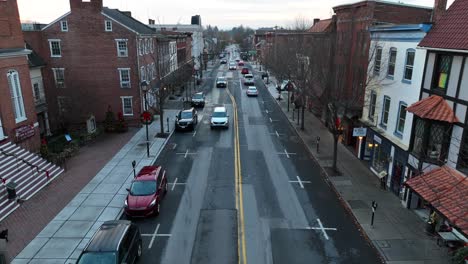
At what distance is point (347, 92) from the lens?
80.4 feet

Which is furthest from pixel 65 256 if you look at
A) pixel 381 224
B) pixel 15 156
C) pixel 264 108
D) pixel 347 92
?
pixel 264 108

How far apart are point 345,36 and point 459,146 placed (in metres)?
13.1

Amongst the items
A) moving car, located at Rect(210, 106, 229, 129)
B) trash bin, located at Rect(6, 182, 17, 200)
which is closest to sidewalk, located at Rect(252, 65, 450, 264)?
moving car, located at Rect(210, 106, 229, 129)

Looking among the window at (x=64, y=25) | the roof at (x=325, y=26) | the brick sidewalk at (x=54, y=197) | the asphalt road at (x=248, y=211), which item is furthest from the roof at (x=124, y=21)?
the roof at (x=325, y=26)

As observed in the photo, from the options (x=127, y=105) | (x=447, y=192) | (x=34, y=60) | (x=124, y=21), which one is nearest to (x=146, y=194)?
(x=447, y=192)

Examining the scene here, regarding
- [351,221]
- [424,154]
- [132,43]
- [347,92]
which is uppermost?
[132,43]

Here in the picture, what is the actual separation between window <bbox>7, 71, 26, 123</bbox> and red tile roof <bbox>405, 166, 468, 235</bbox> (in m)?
23.6

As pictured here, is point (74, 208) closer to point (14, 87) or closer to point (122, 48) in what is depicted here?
point (14, 87)

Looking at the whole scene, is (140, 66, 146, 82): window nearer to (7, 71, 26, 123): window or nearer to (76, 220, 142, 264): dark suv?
(7, 71, 26, 123): window

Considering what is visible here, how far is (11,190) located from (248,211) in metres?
12.4

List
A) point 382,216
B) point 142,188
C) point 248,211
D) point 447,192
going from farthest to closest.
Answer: point 248,211
point 142,188
point 382,216
point 447,192

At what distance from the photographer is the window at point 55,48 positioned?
33000 millimetres

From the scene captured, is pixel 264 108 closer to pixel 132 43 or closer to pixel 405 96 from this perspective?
pixel 132 43

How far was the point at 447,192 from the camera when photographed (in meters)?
13.3
